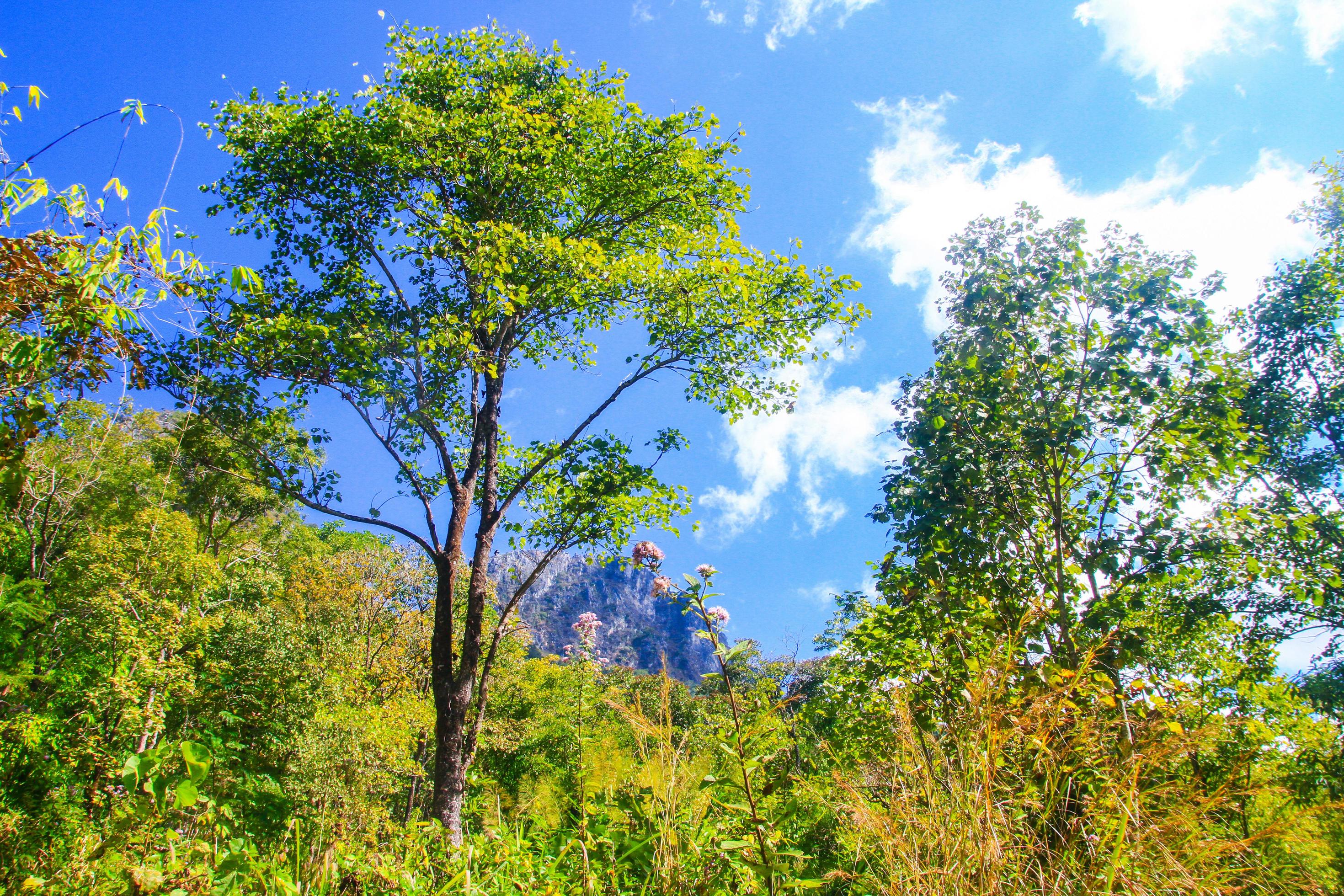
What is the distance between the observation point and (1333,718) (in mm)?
11102

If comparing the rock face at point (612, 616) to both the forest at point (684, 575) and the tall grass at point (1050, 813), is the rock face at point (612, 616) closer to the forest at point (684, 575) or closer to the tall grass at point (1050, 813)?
the forest at point (684, 575)

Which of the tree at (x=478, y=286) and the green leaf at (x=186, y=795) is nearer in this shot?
the green leaf at (x=186, y=795)

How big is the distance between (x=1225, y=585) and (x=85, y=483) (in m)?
27.8

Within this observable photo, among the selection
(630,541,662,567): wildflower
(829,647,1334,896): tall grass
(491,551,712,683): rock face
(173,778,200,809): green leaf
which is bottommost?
(829,647,1334,896): tall grass

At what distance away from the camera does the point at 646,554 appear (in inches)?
159

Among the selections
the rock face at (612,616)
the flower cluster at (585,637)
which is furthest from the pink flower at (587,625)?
the rock face at (612,616)

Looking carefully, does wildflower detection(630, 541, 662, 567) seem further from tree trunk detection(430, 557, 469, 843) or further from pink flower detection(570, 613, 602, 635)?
pink flower detection(570, 613, 602, 635)

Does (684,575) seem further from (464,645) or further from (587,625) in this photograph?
(587,625)

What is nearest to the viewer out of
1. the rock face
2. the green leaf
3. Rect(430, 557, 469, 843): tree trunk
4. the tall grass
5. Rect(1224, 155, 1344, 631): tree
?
the green leaf

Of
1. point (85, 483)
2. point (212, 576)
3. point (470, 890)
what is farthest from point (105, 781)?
point (470, 890)

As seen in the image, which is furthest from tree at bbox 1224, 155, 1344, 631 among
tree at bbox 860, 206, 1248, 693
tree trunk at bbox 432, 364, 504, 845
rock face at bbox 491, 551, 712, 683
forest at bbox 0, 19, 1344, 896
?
rock face at bbox 491, 551, 712, 683

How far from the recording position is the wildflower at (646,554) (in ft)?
13.0

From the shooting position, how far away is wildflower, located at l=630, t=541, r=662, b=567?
396 cm

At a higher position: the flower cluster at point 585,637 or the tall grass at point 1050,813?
the flower cluster at point 585,637
